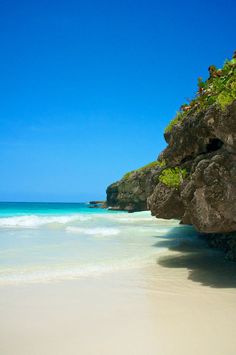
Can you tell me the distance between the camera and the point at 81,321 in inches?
228

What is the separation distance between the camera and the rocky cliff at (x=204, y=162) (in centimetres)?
836

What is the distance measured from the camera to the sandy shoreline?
4801 millimetres

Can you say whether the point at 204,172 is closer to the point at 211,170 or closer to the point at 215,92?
the point at 211,170

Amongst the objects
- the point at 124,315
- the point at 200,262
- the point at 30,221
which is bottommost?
the point at 124,315

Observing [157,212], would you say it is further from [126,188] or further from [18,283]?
[126,188]

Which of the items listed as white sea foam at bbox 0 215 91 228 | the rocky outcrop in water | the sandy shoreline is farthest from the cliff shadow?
the rocky outcrop in water

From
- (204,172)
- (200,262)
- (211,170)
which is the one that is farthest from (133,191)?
(211,170)

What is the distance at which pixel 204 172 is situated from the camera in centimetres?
878

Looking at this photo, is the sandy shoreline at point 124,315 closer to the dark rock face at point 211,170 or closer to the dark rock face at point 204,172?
the dark rock face at point 211,170

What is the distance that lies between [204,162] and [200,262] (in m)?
4.06

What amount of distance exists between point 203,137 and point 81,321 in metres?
6.64

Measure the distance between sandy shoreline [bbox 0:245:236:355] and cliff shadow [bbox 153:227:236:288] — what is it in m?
0.06

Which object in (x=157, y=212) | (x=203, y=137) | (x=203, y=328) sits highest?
(x=203, y=137)

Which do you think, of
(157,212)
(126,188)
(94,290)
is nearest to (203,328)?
(94,290)
